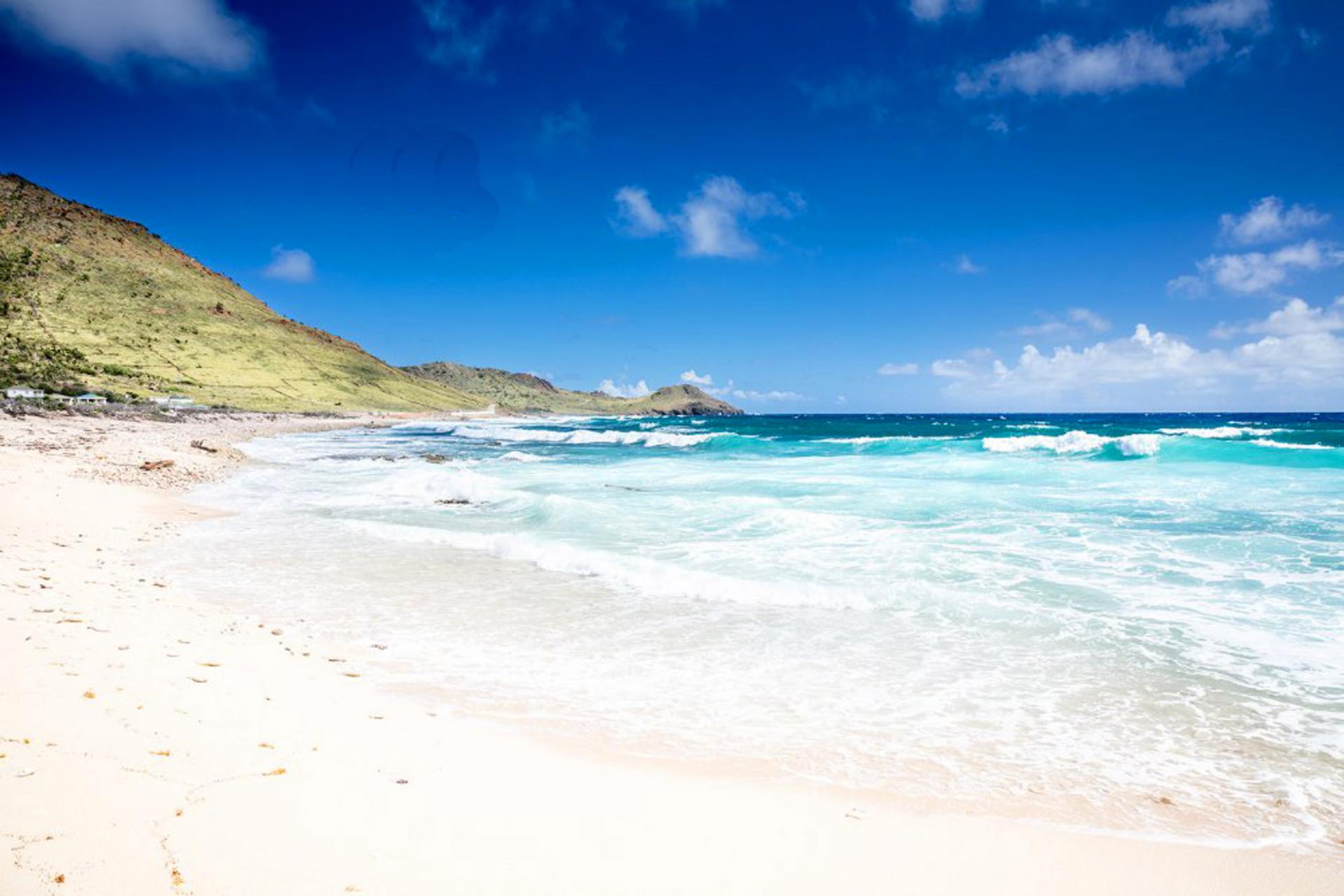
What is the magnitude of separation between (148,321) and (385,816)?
98369 mm

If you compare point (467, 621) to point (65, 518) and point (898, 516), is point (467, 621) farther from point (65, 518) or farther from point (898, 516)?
point (898, 516)

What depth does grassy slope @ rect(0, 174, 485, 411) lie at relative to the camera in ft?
214

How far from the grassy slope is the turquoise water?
2361 inches

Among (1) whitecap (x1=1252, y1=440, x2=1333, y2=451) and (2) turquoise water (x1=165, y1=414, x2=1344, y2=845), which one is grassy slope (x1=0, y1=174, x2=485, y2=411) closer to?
(2) turquoise water (x1=165, y1=414, x2=1344, y2=845)

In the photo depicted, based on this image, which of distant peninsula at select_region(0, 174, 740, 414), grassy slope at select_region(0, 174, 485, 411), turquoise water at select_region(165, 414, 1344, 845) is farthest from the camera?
grassy slope at select_region(0, 174, 485, 411)

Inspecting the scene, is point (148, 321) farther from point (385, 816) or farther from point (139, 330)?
point (385, 816)

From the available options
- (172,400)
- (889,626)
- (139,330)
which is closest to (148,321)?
(139,330)

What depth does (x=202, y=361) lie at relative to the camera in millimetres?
75438

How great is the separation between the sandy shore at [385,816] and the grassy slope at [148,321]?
6573 centimetres

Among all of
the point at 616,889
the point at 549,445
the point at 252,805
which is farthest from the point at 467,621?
the point at 549,445

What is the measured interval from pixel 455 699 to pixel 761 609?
4.88 m

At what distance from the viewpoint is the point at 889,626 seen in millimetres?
8781

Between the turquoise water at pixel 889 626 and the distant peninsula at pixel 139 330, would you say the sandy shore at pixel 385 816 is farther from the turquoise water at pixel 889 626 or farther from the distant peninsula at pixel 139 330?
the distant peninsula at pixel 139 330

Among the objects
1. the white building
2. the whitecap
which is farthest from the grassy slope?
the whitecap
